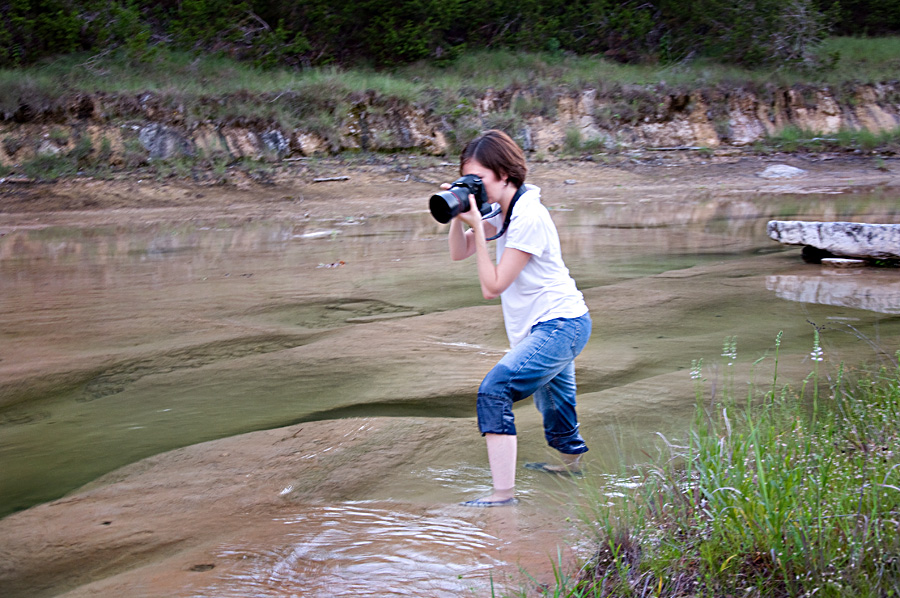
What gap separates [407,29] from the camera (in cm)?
1806

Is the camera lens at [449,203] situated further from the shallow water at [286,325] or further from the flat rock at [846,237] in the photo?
the flat rock at [846,237]

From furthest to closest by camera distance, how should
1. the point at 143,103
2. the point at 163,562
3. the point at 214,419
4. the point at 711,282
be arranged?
the point at 143,103 → the point at 711,282 → the point at 214,419 → the point at 163,562

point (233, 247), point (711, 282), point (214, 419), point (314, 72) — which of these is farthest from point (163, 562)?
point (314, 72)

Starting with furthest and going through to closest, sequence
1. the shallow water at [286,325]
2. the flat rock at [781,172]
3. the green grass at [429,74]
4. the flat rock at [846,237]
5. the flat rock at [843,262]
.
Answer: the flat rock at [781,172] → the green grass at [429,74] → the flat rock at [843,262] → the flat rock at [846,237] → the shallow water at [286,325]

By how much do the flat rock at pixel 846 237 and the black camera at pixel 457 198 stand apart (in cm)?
502

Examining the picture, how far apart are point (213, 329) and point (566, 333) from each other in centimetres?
307

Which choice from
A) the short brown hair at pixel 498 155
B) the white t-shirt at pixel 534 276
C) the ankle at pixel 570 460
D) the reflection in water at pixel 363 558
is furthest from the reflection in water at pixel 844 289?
the reflection in water at pixel 363 558

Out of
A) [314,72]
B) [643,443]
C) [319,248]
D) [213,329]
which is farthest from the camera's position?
[314,72]

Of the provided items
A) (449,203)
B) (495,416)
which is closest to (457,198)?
(449,203)

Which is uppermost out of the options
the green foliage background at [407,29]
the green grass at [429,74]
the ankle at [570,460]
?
the green foliage background at [407,29]

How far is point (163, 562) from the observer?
7.79 ft

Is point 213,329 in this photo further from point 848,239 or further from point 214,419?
point 848,239

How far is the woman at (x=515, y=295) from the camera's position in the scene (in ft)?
8.78

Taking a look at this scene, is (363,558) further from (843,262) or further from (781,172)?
(781,172)
